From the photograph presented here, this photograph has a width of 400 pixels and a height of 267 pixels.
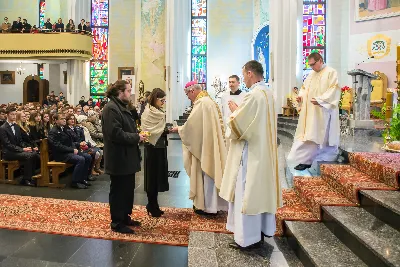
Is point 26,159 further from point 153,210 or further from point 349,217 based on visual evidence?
point 349,217

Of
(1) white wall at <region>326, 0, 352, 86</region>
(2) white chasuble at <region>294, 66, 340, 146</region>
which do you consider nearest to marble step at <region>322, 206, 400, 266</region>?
(2) white chasuble at <region>294, 66, 340, 146</region>

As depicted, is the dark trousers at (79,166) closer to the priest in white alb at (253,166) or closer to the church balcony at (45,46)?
the priest in white alb at (253,166)

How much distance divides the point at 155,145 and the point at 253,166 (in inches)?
69.1

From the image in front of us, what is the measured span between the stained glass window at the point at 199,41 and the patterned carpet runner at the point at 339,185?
16.4 m

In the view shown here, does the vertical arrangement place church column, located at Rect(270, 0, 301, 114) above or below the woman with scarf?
above

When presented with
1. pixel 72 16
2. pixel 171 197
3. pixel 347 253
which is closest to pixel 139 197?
pixel 171 197

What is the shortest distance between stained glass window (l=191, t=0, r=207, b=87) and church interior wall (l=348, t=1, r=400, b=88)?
7.99m

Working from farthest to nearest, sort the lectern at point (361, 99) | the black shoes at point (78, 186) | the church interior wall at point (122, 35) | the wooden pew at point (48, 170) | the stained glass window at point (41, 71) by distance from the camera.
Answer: the stained glass window at point (41, 71)
the church interior wall at point (122, 35)
the lectern at point (361, 99)
the wooden pew at point (48, 170)
the black shoes at point (78, 186)

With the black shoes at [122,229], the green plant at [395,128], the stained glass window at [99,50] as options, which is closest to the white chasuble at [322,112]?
the green plant at [395,128]

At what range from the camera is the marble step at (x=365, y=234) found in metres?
2.59

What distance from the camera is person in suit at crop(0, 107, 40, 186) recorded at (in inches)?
278

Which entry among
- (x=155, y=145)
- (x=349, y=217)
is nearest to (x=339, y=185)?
(x=349, y=217)

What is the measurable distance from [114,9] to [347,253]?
19502 mm

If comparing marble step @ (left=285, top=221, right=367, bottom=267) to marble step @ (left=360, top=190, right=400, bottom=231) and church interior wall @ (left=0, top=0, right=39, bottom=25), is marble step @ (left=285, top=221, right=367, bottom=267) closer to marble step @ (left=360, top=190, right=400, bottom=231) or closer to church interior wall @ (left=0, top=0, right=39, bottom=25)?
marble step @ (left=360, top=190, right=400, bottom=231)
